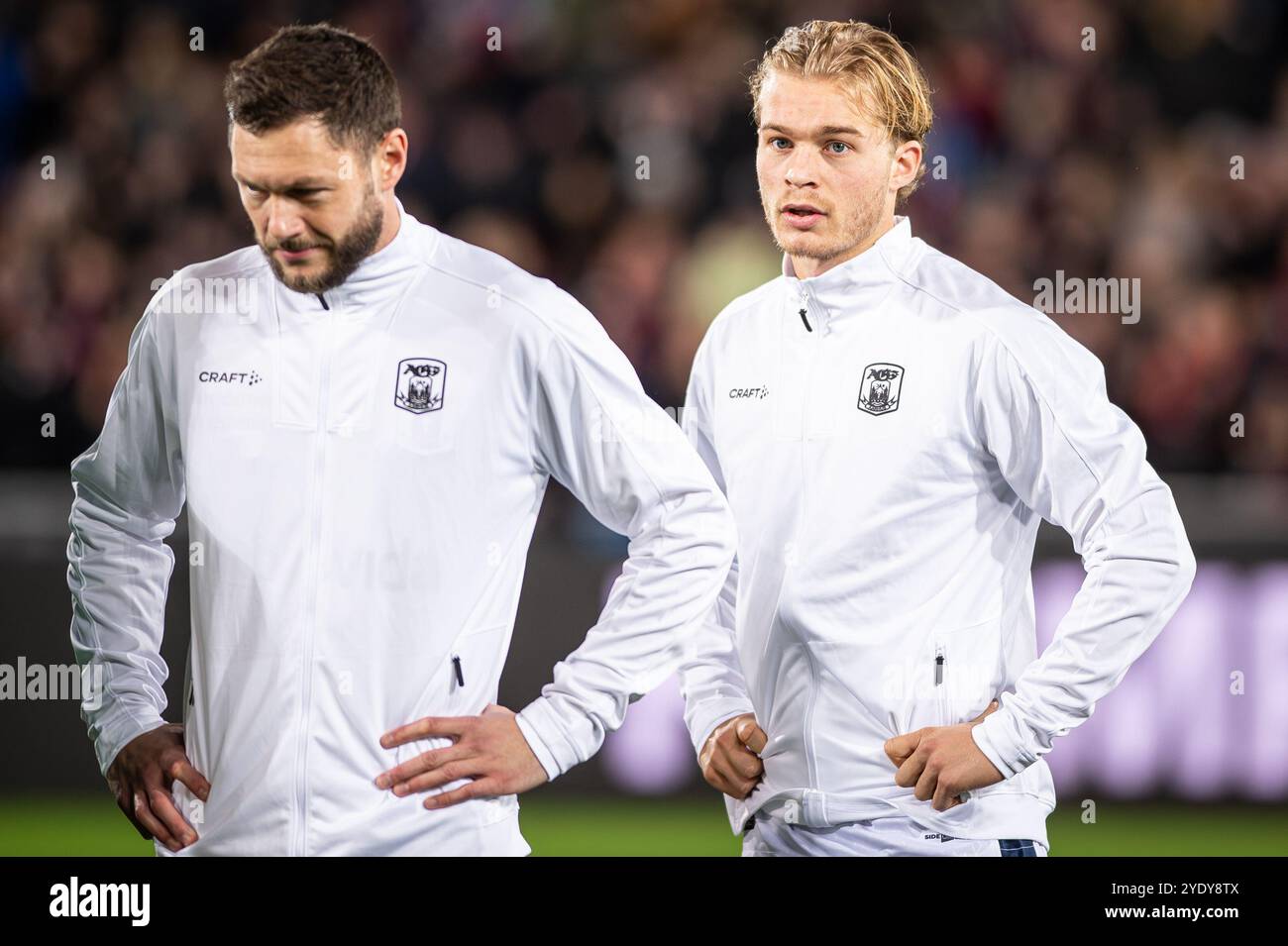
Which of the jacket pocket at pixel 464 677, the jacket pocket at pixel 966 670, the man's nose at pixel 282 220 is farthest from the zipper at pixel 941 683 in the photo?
the man's nose at pixel 282 220

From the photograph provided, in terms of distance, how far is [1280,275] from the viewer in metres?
4.71

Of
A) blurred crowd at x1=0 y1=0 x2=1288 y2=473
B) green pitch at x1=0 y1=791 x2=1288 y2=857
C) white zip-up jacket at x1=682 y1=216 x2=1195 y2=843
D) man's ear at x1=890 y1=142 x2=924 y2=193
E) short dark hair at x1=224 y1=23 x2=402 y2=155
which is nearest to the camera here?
short dark hair at x1=224 y1=23 x2=402 y2=155

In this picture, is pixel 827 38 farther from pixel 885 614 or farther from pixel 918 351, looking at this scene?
pixel 885 614

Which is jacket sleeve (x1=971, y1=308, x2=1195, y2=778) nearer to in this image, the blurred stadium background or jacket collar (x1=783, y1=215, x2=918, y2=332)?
jacket collar (x1=783, y1=215, x2=918, y2=332)

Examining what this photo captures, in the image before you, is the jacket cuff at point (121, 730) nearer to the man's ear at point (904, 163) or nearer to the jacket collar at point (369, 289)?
the jacket collar at point (369, 289)

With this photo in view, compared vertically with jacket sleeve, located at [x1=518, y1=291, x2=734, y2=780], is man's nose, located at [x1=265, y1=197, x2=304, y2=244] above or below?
above

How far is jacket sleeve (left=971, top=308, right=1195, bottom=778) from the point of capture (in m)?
2.82

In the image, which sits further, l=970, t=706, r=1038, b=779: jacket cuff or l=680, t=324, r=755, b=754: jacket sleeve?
l=680, t=324, r=755, b=754: jacket sleeve

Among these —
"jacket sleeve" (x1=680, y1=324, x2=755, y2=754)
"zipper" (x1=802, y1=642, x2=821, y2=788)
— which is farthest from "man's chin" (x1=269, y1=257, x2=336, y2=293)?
"zipper" (x1=802, y1=642, x2=821, y2=788)

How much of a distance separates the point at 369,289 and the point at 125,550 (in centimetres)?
70

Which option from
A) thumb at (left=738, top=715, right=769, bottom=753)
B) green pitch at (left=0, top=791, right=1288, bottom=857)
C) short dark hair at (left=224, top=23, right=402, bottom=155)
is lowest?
green pitch at (left=0, top=791, right=1288, bottom=857)

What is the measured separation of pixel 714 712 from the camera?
3123 millimetres

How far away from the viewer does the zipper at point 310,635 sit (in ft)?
9.18
